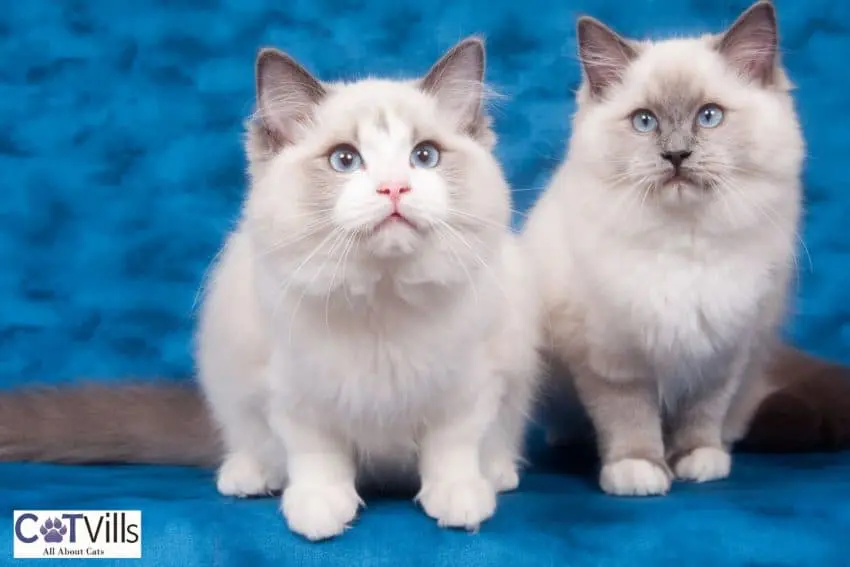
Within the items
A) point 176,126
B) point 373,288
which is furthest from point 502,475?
point 176,126

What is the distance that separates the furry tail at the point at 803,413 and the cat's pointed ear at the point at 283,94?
1201 millimetres

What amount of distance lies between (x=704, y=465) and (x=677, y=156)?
Answer: 0.62 metres

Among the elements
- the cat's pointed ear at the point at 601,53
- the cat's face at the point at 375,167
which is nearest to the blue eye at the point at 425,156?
the cat's face at the point at 375,167

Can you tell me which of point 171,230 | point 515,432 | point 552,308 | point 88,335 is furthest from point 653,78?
point 88,335

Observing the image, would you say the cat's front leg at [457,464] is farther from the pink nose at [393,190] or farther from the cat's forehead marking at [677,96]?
the cat's forehead marking at [677,96]

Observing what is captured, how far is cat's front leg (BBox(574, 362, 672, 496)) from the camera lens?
83.4 inches

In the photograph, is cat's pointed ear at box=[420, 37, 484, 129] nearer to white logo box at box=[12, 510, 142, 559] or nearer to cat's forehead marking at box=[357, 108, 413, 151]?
cat's forehead marking at box=[357, 108, 413, 151]

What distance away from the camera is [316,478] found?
6.00ft

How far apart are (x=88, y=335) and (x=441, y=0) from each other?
1251 millimetres

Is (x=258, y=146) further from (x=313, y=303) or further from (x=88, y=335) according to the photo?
(x=88, y=335)

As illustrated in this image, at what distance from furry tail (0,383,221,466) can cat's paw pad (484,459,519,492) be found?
1.95 ft

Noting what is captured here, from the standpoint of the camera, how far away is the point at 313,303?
179cm

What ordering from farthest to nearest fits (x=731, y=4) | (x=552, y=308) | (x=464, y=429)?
(x=731, y=4) < (x=552, y=308) < (x=464, y=429)

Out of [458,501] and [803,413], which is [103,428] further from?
[803,413]
